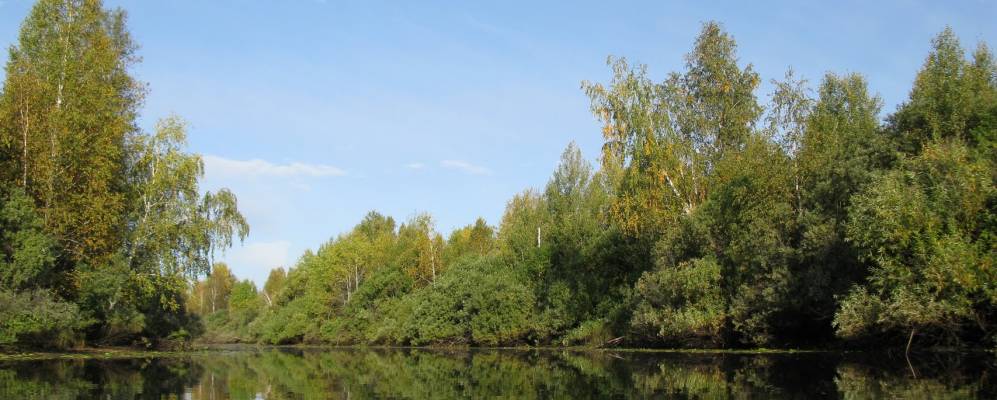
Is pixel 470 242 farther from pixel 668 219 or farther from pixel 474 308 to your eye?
pixel 668 219

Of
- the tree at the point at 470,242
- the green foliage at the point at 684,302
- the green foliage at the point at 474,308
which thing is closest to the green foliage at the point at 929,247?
the green foliage at the point at 684,302

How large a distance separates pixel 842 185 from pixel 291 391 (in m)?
23.1

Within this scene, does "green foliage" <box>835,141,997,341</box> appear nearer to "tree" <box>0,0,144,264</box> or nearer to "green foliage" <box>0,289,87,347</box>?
"green foliage" <box>0,289,87,347</box>

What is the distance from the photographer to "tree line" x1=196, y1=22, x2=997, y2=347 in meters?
23.3

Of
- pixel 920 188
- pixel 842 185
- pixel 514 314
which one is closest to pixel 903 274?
pixel 920 188

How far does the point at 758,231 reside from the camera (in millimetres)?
31859

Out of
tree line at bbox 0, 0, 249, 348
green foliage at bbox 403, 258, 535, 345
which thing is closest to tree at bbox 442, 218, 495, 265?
green foliage at bbox 403, 258, 535, 345

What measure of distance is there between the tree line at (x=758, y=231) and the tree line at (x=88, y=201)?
70.5 ft

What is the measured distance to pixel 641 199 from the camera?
127 feet

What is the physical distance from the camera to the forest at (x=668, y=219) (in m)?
24.1

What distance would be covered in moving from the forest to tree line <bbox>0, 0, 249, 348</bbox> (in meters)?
0.12

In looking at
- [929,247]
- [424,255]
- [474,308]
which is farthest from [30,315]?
[424,255]

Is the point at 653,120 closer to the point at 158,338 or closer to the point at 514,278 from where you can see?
the point at 514,278

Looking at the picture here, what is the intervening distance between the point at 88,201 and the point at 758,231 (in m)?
31.4
